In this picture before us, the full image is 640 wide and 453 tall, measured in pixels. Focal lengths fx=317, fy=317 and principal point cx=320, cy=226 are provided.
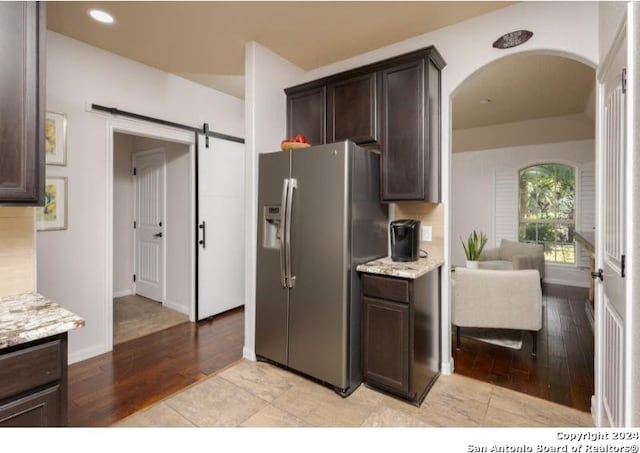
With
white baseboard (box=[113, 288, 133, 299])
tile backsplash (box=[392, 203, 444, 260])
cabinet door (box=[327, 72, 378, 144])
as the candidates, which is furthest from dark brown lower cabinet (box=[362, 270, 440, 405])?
white baseboard (box=[113, 288, 133, 299])

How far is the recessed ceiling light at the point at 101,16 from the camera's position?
233cm

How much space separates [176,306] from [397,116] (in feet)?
11.2

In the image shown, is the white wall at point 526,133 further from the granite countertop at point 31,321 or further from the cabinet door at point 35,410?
the cabinet door at point 35,410

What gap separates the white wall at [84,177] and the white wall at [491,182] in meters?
5.83

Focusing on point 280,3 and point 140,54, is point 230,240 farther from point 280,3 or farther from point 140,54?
point 280,3

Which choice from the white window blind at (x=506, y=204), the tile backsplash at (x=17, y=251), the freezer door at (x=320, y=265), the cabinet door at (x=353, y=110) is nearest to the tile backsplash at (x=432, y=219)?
the cabinet door at (x=353, y=110)

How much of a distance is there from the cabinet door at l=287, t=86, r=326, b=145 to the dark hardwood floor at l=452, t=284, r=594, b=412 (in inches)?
92.1

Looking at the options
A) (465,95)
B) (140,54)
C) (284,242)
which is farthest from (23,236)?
(465,95)

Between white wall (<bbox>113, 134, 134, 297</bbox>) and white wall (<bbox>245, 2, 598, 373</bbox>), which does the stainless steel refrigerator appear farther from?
white wall (<bbox>113, 134, 134, 297</bbox>)

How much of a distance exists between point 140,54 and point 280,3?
1.57 metres

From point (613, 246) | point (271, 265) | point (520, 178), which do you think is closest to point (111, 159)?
point (271, 265)

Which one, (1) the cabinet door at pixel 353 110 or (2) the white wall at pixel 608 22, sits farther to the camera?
(1) the cabinet door at pixel 353 110

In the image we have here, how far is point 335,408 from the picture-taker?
2074 millimetres
